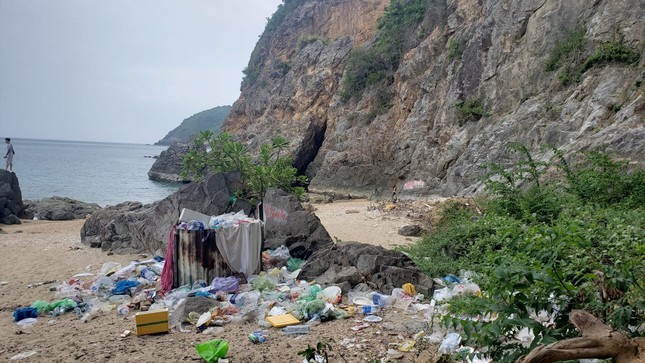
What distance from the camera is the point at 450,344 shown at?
3.72 m

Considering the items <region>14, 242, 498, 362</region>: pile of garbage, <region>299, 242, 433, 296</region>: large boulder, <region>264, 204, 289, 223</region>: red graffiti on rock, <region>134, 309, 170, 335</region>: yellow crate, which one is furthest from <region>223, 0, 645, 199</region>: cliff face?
<region>134, 309, 170, 335</region>: yellow crate

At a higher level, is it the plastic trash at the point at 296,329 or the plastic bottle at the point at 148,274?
the plastic trash at the point at 296,329

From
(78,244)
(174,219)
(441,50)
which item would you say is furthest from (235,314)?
(441,50)

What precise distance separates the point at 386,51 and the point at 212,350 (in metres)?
27.5

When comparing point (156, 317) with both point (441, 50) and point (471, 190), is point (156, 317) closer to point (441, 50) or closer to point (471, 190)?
point (471, 190)

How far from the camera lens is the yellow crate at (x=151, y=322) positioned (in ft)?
15.3

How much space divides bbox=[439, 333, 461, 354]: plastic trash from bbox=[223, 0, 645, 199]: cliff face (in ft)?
24.0

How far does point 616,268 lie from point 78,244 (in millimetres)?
12314

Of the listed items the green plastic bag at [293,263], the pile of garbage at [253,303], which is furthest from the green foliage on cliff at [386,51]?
the pile of garbage at [253,303]

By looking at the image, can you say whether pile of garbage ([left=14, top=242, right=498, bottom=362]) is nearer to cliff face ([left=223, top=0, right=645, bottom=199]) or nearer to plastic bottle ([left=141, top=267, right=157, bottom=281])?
plastic bottle ([left=141, top=267, right=157, bottom=281])

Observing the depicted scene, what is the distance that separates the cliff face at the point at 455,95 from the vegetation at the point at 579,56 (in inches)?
1.8

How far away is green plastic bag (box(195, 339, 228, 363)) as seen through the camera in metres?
3.88

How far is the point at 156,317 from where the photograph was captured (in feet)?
15.4

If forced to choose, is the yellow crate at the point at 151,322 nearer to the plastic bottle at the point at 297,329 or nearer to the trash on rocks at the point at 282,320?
the trash on rocks at the point at 282,320
